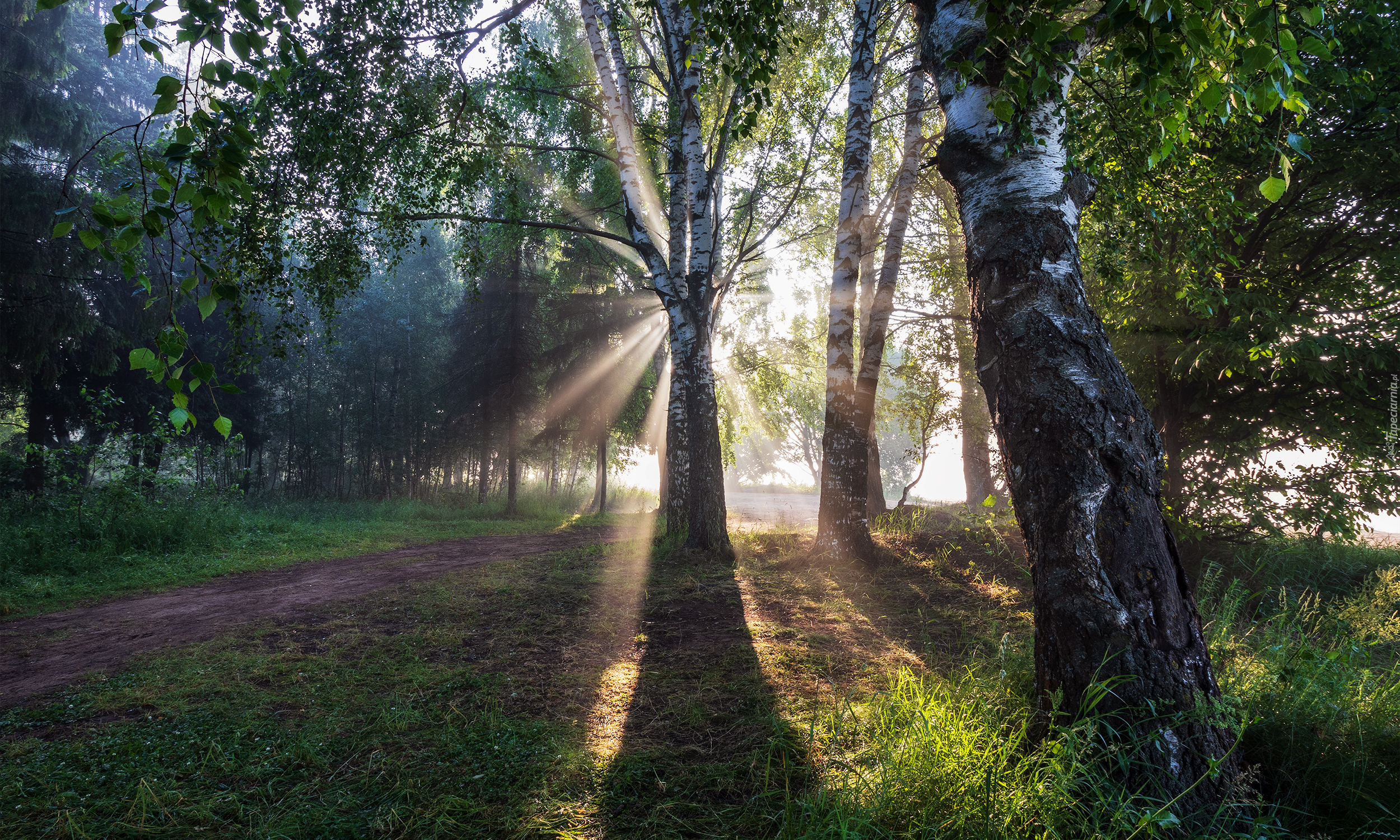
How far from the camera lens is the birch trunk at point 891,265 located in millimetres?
7234

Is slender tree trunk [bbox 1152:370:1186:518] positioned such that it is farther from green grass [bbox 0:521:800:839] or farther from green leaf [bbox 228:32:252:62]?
green leaf [bbox 228:32:252:62]

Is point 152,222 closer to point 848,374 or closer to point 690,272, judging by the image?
point 848,374

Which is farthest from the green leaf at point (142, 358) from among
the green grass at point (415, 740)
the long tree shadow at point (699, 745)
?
the long tree shadow at point (699, 745)

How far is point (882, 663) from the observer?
3736 millimetres

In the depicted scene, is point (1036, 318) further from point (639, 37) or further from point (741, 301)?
point (741, 301)

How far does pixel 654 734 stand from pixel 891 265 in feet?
20.9

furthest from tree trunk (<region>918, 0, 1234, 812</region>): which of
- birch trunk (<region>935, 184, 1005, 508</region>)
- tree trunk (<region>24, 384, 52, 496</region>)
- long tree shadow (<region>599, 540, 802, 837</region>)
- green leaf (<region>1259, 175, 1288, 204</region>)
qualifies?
tree trunk (<region>24, 384, 52, 496</region>)

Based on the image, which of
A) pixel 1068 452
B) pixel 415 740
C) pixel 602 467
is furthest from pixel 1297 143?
pixel 602 467

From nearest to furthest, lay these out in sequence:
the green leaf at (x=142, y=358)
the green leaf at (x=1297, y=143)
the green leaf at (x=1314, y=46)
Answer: the green leaf at (x=142, y=358), the green leaf at (x=1297, y=143), the green leaf at (x=1314, y=46)

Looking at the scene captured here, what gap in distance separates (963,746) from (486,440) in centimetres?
1774

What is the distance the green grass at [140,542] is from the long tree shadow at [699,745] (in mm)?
6519

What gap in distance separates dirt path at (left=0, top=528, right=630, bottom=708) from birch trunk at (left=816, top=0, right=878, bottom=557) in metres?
4.98

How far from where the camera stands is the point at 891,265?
24.5ft

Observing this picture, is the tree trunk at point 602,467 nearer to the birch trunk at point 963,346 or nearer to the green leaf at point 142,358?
the birch trunk at point 963,346
